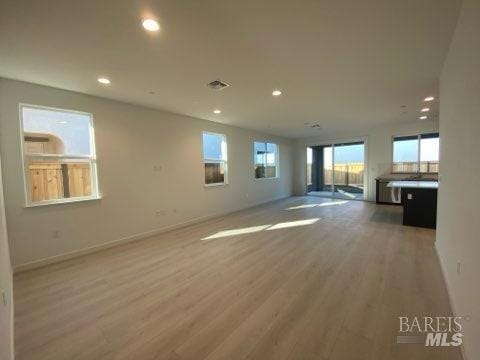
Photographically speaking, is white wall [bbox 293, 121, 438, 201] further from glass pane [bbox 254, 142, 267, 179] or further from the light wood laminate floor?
the light wood laminate floor

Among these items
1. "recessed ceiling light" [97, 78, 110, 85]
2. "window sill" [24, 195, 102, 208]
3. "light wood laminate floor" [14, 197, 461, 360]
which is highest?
"recessed ceiling light" [97, 78, 110, 85]

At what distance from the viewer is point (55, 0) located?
153 centimetres

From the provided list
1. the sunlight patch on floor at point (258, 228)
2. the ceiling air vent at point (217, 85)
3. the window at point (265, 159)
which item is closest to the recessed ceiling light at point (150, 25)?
the ceiling air vent at point (217, 85)

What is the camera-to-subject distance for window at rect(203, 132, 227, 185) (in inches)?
218

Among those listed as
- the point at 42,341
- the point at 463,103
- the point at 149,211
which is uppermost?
the point at 463,103

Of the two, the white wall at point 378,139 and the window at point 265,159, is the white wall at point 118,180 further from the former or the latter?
the white wall at point 378,139

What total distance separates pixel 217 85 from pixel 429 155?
6.91 m

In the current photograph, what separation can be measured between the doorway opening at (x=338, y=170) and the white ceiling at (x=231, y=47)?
4.44m

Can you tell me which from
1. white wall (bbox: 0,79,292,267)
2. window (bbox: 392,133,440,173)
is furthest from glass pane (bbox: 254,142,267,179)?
window (bbox: 392,133,440,173)

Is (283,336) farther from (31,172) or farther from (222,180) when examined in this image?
(222,180)

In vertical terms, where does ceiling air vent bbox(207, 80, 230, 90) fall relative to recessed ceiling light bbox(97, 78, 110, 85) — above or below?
below

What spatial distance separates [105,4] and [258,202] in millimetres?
6371

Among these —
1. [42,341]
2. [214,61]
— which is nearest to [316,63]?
[214,61]

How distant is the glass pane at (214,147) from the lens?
5.52 meters
